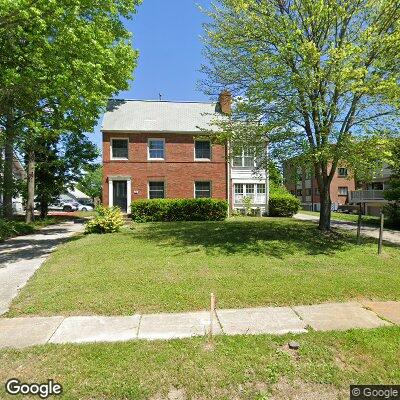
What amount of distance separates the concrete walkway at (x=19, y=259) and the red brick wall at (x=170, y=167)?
350 inches

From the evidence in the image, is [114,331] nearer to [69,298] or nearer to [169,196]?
Result: [69,298]

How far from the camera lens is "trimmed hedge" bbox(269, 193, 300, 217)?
25844 mm

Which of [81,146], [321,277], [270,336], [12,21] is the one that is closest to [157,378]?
[270,336]

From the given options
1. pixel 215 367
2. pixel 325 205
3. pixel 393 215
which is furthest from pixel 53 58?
pixel 393 215

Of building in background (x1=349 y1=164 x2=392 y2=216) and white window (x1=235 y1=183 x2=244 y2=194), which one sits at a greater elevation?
white window (x1=235 y1=183 x2=244 y2=194)

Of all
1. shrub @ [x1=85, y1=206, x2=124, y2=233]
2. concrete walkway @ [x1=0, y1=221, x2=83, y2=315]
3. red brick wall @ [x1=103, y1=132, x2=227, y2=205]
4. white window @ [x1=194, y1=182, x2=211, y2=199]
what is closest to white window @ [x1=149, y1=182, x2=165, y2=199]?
red brick wall @ [x1=103, y1=132, x2=227, y2=205]

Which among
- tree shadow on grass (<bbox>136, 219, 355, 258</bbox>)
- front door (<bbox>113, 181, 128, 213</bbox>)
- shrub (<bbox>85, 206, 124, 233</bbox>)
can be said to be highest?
front door (<bbox>113, 181, 128, 213</bbox>)

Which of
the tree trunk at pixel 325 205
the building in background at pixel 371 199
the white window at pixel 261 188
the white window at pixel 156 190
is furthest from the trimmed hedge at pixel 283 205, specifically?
the building in background at pixel 371 199

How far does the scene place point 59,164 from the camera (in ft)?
84.3

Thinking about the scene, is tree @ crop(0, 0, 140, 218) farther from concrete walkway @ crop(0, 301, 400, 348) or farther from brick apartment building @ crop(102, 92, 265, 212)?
brick apartment building @ crop(102, 92, 265, 212)

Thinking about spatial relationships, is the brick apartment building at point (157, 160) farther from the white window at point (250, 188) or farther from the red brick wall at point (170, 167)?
the white window at point (250, 188)

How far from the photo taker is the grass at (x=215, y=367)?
145 inches

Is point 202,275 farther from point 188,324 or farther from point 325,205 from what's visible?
point 325,205

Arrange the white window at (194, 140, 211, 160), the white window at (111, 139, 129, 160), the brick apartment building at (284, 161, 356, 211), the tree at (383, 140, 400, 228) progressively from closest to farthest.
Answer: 1. the tree at (383, 140, 400, 228)
2. the white window at (111, 139, 129, 160)
3. the white window at (194, 140, 211, 160)
4. the brick apartment building at (284, 161, 356, 211)
